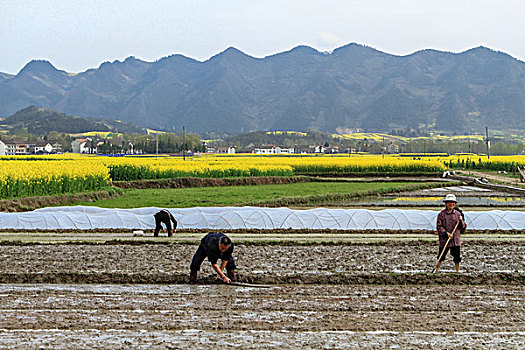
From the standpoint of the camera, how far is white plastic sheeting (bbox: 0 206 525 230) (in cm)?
1931

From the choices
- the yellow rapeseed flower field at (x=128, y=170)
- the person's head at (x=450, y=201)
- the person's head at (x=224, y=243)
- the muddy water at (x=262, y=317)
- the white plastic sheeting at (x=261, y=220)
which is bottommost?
the muddy water at (x=262, y=317)

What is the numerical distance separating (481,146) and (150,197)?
5925 inches

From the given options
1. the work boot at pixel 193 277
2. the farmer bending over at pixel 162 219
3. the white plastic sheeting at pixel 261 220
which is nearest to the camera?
the work boot at pixel 193 277

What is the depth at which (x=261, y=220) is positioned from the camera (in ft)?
63.9

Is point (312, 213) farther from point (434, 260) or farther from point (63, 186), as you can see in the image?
point (63, 186)

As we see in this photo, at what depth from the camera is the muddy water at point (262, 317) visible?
7.55 m

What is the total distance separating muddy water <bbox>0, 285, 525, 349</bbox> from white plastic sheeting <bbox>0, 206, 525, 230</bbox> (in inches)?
336

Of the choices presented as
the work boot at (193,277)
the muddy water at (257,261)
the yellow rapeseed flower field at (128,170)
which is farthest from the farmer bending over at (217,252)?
the yellow rapeseed flower field at (128,170)

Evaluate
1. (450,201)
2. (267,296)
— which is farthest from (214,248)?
(450,201)

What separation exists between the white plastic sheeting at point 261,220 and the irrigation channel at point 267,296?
10.7 feet

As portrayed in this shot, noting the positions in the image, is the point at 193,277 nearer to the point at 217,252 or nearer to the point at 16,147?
the point at 217,252

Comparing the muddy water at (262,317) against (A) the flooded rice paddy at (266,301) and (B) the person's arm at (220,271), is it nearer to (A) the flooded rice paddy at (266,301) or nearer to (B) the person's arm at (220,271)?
(A) the flooded rice paddy at (266,301)

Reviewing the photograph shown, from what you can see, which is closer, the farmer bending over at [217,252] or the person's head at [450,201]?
the farmer bending over at [217,252]

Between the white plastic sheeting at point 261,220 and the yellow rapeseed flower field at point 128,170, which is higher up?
the yellow rapeseed flower field at point 128,170
